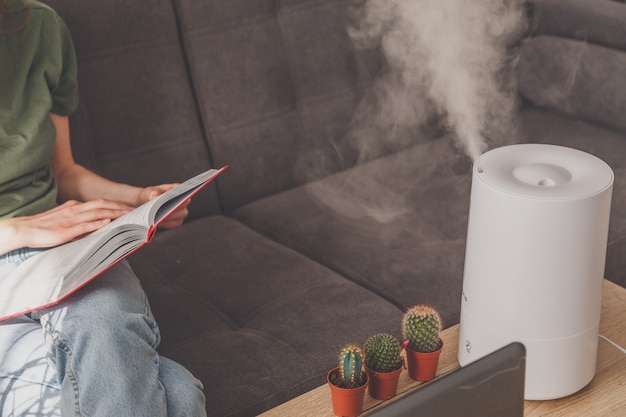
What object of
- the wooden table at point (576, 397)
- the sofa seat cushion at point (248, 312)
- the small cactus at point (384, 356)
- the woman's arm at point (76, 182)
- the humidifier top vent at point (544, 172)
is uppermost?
the humidifier top vent at point (544, 172)

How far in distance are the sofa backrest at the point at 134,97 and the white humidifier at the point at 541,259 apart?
0.99m

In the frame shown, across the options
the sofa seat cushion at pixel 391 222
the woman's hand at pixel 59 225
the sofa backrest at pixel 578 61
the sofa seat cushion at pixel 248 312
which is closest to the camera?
the woman's hand at pixel 59 225

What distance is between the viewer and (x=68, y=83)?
1.53 meters

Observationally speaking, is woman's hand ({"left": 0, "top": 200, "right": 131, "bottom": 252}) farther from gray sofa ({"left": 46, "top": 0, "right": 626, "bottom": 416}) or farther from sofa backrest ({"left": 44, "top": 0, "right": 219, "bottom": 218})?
sofa backrest ({"left": 44, "top": 0, "right": 219, "bottom": 218})

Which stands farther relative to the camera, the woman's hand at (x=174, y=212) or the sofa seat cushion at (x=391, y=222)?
the sofa seat cushion at (x=391, y=222)

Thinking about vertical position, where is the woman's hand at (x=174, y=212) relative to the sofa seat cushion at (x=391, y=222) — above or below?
above

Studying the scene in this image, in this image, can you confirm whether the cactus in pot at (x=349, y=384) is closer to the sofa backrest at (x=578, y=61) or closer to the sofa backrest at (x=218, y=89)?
the sofa backrest at (x=218, y=89)

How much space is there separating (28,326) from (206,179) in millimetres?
353

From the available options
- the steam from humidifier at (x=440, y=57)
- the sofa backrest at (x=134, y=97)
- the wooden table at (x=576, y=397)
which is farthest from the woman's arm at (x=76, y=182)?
the steam from humidifier at (x=440, y=57)

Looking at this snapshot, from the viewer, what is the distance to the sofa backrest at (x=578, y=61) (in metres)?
2.15

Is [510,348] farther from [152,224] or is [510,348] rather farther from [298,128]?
[298,128]

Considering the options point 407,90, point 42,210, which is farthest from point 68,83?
point 407,90

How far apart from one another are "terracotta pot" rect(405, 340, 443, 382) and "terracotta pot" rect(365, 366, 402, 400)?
4 centimetres

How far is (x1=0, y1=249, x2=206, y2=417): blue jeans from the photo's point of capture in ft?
3.40
